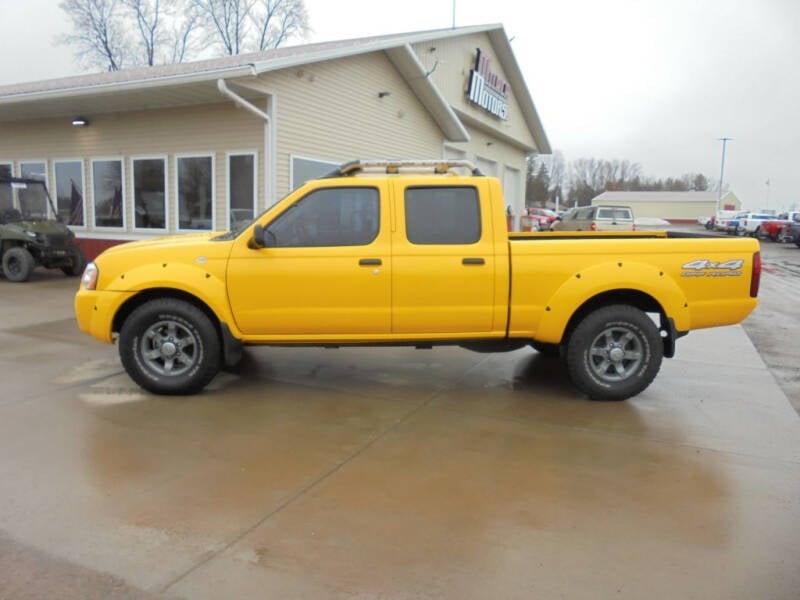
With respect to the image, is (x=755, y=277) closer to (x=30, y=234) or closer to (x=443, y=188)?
Result: (x=443, y=188)

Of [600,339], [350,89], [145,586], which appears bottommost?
[145,586]

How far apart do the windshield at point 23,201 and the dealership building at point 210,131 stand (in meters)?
1.21

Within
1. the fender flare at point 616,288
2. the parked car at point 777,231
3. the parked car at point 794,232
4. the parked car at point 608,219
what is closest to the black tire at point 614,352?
the fender flare at point 616,288

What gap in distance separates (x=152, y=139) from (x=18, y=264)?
370cm

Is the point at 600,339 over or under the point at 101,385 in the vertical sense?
over

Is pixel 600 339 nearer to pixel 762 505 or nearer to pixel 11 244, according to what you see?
pixel 762 505

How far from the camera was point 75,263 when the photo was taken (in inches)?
517

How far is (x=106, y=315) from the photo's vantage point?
17.7ft

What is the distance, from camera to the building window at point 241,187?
1196 cm

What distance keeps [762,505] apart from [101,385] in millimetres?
5449

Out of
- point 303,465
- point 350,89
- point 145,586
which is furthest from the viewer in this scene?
point 350,89

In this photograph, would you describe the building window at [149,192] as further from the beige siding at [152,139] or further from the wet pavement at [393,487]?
the wet pavement at [393,487]

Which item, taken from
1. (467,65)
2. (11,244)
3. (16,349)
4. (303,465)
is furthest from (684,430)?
(467,65)

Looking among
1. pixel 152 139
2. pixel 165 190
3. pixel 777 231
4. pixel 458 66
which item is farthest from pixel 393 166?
pixel 777 231
